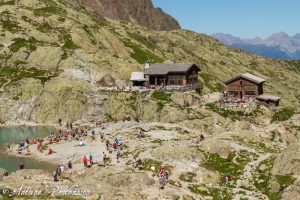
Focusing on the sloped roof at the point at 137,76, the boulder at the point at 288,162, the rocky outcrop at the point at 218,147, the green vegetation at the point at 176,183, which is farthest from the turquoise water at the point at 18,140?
the boulder at the point at 288,162

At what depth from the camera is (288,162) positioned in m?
64.1

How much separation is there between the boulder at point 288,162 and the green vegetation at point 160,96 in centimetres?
6230

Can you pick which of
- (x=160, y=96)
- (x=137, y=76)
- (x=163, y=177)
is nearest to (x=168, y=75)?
(x=160, y=96)

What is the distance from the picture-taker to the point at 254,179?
6431cm

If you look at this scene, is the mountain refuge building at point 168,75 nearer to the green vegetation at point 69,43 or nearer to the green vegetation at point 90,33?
the green vegetation at point 69,43

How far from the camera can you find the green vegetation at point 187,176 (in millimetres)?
63753

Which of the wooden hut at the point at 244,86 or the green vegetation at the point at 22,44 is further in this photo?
the green vegetation at the point at 22,44

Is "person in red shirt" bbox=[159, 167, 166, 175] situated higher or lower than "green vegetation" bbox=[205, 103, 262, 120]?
lower

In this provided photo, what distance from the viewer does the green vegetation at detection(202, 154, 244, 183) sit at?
67.3 metres

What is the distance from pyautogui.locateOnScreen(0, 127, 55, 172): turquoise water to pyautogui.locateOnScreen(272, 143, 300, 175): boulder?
137 ft

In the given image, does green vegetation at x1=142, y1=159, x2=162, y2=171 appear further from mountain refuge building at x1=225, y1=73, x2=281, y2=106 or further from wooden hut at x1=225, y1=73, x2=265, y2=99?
wooden hut at x1=225, y1=73, x2=265, y2=99

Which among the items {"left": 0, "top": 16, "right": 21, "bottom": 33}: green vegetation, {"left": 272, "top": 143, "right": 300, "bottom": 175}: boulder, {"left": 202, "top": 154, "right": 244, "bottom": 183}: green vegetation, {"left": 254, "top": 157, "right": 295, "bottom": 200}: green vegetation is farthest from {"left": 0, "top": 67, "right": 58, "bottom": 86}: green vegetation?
{"left": 272, "top": 143, "right": 300, "bottom": 175}: boulder

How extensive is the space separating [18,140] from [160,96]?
4440 centimetres

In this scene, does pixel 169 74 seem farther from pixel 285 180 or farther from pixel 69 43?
pixel 285 180
